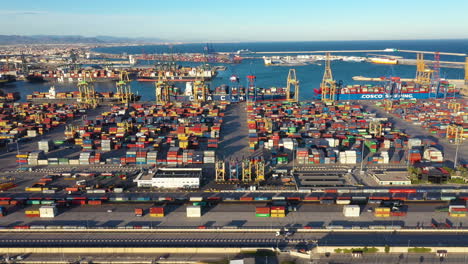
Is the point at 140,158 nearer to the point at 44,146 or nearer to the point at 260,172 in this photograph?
the point at 260,172

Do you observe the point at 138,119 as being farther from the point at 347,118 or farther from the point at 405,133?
the point at 405,133

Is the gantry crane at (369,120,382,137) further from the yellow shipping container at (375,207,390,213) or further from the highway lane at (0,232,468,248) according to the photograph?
the highway lane at (0,232,468,248)

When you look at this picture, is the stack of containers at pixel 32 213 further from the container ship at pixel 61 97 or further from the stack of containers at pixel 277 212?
the container ship at pixel 61 97

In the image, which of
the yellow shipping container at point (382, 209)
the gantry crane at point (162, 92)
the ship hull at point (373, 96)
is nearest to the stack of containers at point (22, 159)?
the yellow shipping container at point (382, 209)

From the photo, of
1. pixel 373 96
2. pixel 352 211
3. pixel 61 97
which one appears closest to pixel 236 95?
pixel 373 96

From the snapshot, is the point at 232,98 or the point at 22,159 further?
the point at 232,98

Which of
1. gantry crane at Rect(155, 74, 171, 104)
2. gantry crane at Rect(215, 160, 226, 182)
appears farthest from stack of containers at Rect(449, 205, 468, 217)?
gantry crane at Rect(155, 74, 171, 104)
